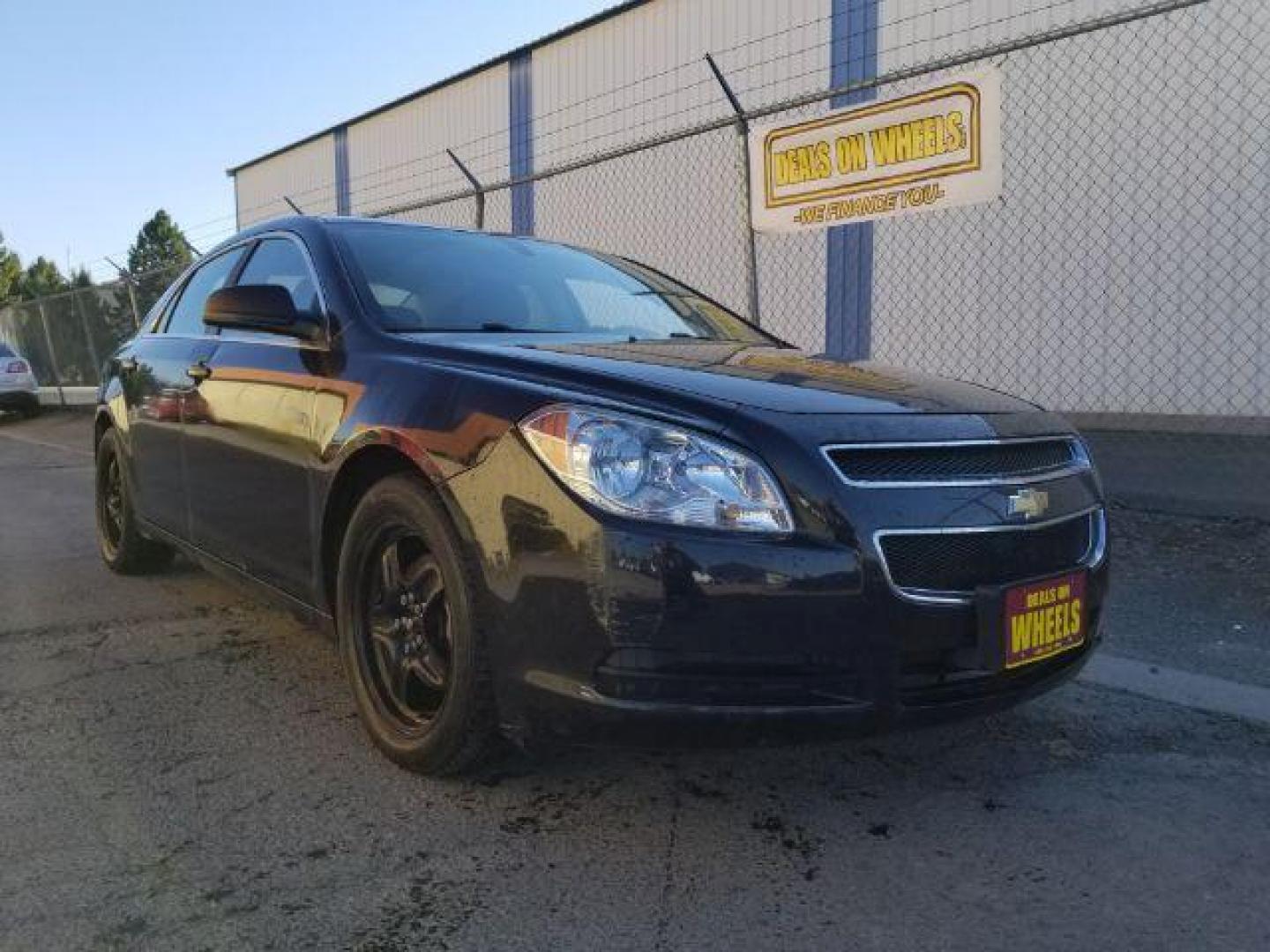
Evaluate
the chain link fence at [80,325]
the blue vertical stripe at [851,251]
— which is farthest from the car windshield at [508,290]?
the chain link fence at [80,325]

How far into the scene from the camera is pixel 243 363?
12.5 ft

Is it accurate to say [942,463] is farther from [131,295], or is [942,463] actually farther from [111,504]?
[131,295]

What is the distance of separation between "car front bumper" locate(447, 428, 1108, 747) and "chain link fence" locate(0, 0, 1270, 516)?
4.38 m

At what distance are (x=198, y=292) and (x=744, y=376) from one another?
3.02 metres

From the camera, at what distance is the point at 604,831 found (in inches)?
104

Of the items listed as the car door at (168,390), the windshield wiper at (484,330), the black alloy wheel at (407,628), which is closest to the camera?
the black alloy wheel at (407,628)

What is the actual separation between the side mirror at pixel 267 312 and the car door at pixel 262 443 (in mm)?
51

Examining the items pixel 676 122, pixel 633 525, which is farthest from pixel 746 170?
pixel 676 122

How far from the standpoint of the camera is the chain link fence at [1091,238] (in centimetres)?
800

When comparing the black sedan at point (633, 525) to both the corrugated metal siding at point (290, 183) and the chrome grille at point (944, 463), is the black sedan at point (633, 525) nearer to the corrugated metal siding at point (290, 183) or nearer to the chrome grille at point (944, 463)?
the chrome grille at point (944, 463)

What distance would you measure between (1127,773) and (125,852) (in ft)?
8.61

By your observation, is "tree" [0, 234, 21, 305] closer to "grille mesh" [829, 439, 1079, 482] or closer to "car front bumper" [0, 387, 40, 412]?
"car front bumper" [0, 387, 40, 412]

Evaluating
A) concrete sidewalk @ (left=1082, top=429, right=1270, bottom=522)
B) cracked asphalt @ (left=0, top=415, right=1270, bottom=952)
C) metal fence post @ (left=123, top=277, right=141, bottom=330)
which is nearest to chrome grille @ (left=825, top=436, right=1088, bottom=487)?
cracked asphalt @ (left=0, top=415, right=1270, bottom=952)

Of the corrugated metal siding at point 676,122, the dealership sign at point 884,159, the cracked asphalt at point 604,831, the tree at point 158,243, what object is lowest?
the cracked asphalt at point 604,831
